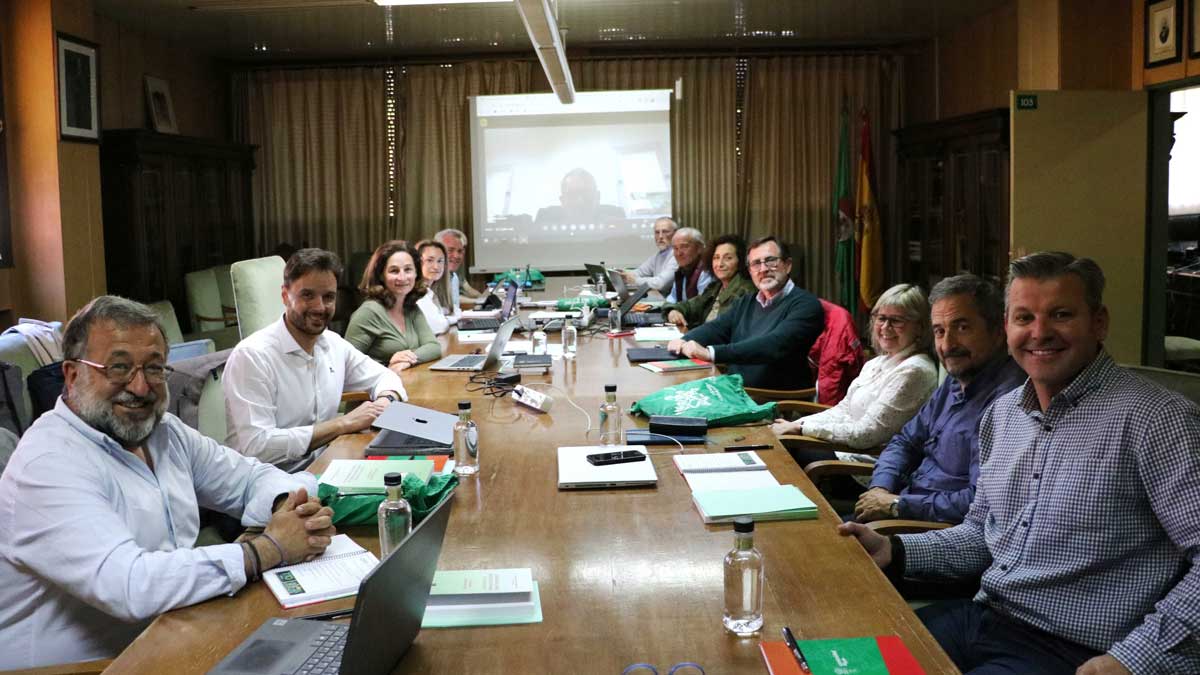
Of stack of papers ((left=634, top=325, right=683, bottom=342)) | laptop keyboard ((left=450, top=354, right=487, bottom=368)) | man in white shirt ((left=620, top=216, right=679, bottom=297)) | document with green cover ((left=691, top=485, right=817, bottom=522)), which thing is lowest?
document with green cover ((left=691, top=485, right=817, bottom=522))

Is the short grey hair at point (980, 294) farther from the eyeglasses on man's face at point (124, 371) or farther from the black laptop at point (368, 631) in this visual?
the eyeglasses on man's face at point (124, 371)

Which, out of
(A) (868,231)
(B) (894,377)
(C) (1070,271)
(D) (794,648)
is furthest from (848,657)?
(A) (868,231)

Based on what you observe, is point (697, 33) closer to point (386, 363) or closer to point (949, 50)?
point (949, 50)

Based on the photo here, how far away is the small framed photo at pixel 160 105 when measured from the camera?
7980 millimetres

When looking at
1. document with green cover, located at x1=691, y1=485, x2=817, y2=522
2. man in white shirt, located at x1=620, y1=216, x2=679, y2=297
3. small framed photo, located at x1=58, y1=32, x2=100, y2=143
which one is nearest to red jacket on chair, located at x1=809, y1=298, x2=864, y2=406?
document with green cover, located at x1=691, y1=485, x2=817, y2=522

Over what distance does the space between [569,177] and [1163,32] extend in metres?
5.34

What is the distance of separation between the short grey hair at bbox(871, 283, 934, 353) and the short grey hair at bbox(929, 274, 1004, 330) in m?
0.49

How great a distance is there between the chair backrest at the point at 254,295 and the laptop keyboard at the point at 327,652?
3099mm

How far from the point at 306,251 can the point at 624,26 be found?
5.43m

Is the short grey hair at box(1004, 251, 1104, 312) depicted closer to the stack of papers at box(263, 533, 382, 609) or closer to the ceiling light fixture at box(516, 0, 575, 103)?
the stack of papers at box(263, 533, 382, 609)

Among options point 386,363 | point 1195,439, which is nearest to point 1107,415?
point 1195,439

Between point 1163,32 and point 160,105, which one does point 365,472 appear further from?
point 160,105

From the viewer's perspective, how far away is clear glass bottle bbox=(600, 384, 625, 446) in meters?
2.99

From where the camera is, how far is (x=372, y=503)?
2.27 m
